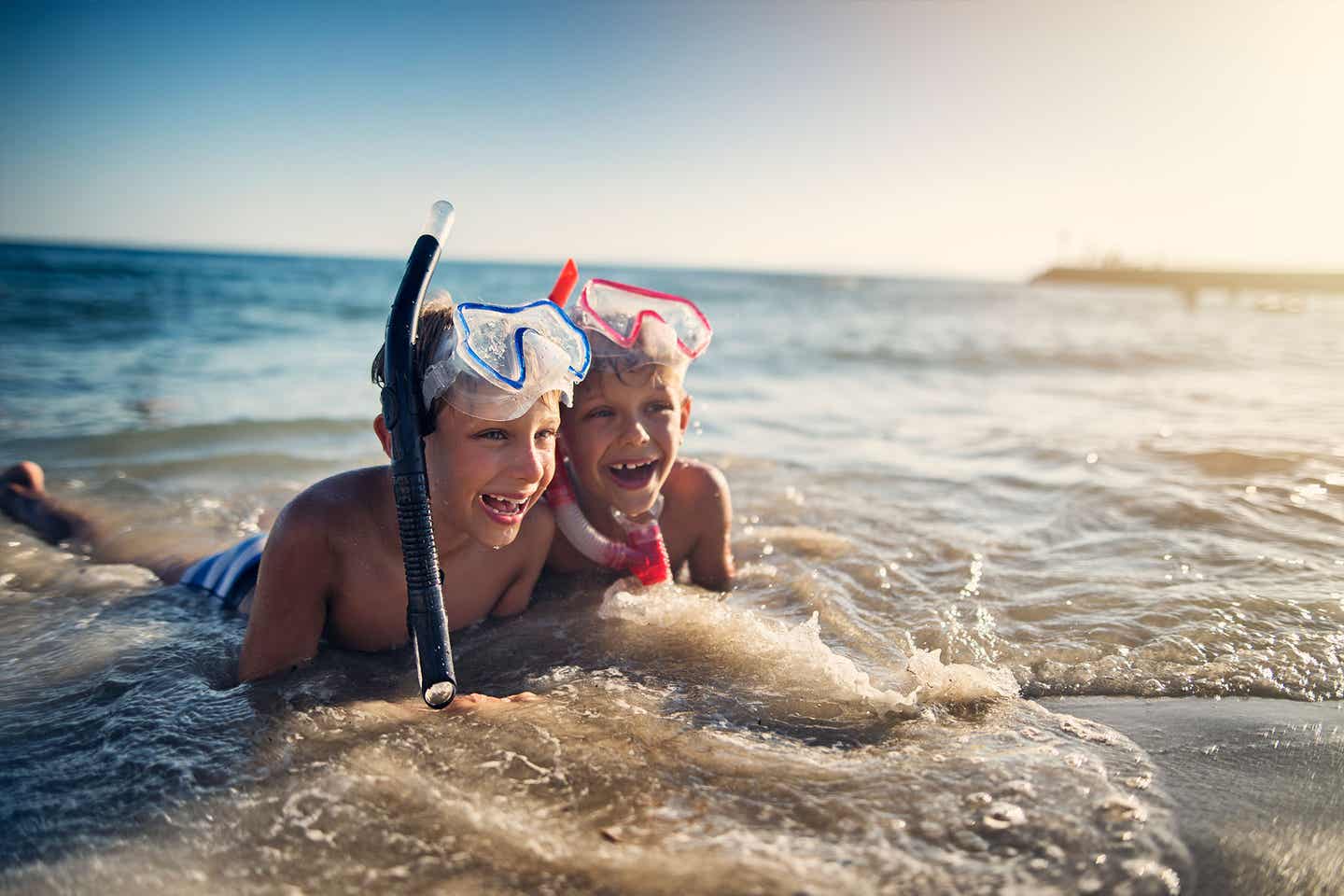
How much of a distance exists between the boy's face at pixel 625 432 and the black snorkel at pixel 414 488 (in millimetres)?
→ 1081

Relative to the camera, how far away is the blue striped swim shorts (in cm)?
366

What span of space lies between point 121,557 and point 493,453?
9.63 ft

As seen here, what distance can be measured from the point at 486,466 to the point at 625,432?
2.68ft

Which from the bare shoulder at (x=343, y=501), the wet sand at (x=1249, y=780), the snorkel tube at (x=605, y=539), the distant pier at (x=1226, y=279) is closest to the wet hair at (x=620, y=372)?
the snorkel tube at (x=605, y=539)

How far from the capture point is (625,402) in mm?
3373

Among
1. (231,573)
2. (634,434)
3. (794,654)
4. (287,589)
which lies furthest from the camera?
(231,573)

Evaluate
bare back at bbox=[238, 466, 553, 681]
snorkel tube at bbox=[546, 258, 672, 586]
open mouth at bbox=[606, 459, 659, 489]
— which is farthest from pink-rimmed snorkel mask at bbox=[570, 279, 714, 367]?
bare back at bbox=[238, 466, 553, 681]

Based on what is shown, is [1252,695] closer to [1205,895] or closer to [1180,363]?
[1205,895]

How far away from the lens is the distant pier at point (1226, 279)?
2571 inches

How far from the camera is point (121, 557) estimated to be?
4.46 m

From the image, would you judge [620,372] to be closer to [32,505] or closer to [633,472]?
[633,472]

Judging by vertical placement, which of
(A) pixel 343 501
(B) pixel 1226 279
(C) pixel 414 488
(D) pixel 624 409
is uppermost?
(B) pixel 1226 279

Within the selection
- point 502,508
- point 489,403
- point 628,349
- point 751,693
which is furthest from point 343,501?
point 751,693

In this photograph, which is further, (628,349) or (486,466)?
(628,349)
